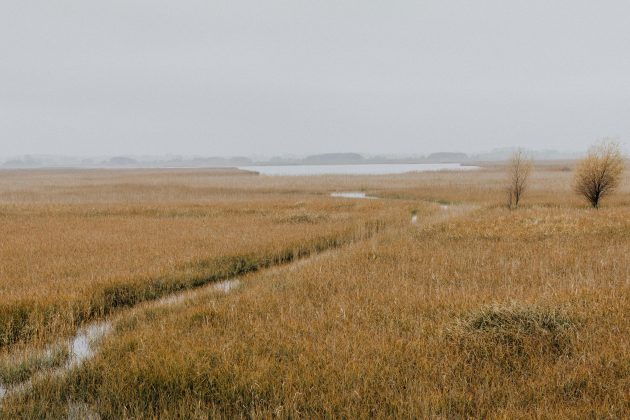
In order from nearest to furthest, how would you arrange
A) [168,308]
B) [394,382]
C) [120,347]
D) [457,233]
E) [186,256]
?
[394,382]
[120,347]
[168,308]
[186,256]
[457,233]

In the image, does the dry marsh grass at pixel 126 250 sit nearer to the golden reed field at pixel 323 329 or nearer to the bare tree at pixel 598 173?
the golden reed field at pixel 323 329

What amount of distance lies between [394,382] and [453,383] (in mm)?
781

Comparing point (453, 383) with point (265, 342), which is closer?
point (453, 383)

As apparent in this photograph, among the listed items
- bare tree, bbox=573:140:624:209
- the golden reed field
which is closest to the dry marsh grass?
the golden reed field

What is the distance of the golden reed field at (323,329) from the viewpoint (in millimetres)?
4949

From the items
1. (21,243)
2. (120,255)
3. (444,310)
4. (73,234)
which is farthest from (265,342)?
(73,234)

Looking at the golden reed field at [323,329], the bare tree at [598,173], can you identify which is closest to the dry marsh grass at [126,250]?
the golden reed field at [323,329]

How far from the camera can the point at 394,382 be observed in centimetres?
515

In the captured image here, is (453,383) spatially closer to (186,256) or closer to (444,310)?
(444,310)

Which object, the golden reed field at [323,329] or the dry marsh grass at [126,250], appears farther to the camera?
the dry marsh grass at [126,250]

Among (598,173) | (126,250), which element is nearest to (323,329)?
(126,250)

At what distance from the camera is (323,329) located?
702 cm

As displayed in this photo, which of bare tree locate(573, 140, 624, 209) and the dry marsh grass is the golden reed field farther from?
bare tree locate(573, 140, 624, 209)

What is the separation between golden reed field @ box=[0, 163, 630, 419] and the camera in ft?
16.2
